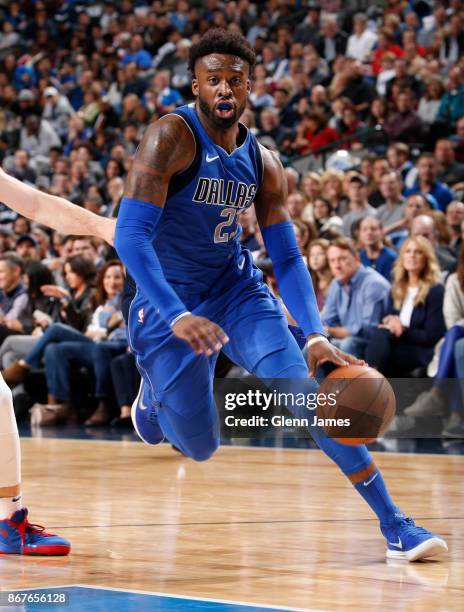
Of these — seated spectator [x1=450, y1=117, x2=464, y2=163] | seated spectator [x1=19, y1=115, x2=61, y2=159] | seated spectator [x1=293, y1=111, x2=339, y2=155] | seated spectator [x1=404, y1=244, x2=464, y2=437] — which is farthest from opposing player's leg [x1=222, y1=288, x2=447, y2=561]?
seated spectator [x1=19, y1=115, x2=61, y2=159]

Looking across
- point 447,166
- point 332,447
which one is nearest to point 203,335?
point 332,447

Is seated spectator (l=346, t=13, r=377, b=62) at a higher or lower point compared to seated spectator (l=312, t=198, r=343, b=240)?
higher

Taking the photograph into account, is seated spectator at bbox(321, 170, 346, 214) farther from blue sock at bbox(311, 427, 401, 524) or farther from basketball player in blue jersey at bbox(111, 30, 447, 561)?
blue sock at bbox(311, 427, 401, 524)

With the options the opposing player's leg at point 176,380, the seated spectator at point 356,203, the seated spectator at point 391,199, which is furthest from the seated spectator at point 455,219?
the opposing player's leg at point 176,380

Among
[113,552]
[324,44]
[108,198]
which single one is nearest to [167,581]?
[113,552]

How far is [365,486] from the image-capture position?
4.26m

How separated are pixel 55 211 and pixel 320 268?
5323mm

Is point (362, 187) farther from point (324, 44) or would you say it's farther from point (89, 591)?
point (89, 591)

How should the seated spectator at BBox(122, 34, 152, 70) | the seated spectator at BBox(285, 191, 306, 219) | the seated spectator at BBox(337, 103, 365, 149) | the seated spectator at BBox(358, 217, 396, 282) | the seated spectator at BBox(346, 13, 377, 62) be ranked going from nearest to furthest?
the seated spectator at BBox(358, 217, 396, 282)
the seated spectator at BBox(285, 191, 306, 219)
the seated spectator at BBox(337, 103, 365, 149)
the seated spectator at BBox(346, 13, 377, 62)
the seated spectator at BBox(122, 34, 152, 70)

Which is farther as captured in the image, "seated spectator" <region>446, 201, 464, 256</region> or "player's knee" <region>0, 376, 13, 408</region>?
"seated spectator" <region>446, 201, 464, 256</region>

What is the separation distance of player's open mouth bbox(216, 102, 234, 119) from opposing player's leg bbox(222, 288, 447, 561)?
0.75 m

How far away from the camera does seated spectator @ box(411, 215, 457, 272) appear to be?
9320 millimetres

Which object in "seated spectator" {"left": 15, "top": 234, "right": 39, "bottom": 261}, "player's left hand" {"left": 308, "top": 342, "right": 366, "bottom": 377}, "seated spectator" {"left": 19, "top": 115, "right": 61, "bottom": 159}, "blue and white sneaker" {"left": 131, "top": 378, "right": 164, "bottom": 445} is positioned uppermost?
"seated spectator" {"left": 19, "top": 115, "right": 61, "bottom": 159}

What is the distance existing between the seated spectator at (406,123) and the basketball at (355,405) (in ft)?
27.6
